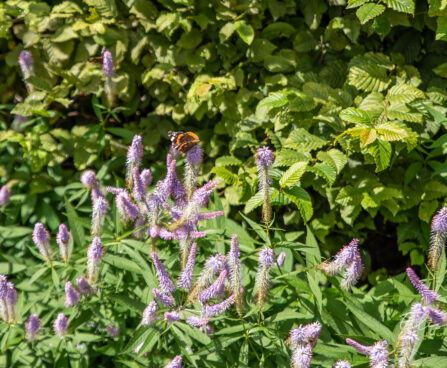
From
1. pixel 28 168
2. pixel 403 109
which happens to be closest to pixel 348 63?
pixel 403 109

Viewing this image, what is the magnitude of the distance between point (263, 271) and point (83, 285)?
1010 millimetres

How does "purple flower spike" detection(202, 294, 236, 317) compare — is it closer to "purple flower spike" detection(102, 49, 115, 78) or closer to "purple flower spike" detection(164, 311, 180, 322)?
"purple flower spike" detection(164, 311, 180, 322)

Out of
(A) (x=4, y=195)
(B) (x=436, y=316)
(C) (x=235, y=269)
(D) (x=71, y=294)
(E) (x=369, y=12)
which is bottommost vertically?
(A) (x=4, y=195)

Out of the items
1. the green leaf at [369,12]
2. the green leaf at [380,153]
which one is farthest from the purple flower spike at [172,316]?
the green leaf at [369,12]

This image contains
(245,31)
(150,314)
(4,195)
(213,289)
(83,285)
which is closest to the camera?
(213,289)

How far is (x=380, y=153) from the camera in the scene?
A: 281 cm

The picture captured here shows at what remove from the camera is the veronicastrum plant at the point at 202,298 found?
2.22 meters

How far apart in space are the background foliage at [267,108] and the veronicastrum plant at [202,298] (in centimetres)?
8

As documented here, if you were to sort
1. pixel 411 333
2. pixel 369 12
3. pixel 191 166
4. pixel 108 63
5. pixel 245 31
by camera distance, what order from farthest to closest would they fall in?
pixel 245 31 < pixel 108 63 < pixel 369 12 < pixel 191 166 < pixel 411 333

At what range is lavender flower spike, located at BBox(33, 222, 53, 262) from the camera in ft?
8.89

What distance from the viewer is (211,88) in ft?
12.4

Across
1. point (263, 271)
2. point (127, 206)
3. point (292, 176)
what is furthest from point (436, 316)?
point (127, 206)

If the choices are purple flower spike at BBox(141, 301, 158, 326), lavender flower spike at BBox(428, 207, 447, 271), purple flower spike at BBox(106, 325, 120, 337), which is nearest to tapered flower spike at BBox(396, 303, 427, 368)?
lavender flower spike at BBox(428, 207, 447, 271)

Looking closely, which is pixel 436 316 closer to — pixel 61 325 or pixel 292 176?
pixel 292 176
